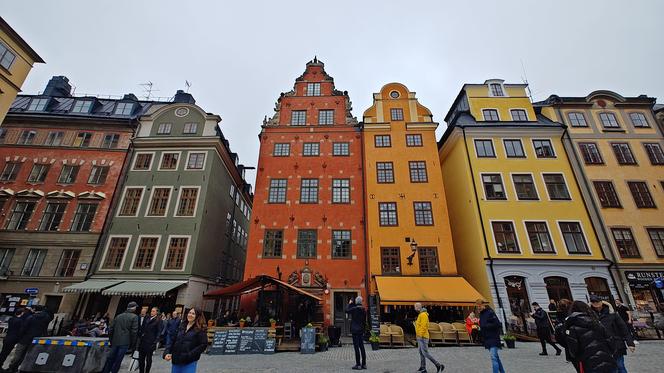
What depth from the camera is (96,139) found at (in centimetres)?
2241

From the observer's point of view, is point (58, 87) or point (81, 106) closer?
point (81, 106)

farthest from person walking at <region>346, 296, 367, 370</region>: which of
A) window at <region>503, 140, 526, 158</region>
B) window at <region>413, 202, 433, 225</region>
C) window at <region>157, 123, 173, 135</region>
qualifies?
window at <region>157, 123, 173, 135</region>

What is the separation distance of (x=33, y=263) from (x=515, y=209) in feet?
105

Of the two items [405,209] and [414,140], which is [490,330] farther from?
[414,140]

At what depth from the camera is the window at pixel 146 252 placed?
1892 centimetres

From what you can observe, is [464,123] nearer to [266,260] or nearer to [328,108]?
[328,108]

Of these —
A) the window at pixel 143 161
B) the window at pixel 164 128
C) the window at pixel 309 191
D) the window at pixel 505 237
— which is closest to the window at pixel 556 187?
the window at pixel 505 237

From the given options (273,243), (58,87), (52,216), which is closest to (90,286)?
(52,216)

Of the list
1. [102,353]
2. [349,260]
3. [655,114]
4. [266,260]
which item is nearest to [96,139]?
[266,260]

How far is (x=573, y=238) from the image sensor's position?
18766 mm

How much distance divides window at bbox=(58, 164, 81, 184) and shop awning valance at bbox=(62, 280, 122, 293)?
799 centimetres

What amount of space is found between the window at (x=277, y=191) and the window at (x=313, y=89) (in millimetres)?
8339

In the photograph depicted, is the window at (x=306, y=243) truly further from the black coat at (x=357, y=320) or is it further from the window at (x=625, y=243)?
the window at (x=625, y=243)

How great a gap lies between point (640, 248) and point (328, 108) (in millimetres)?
23204
